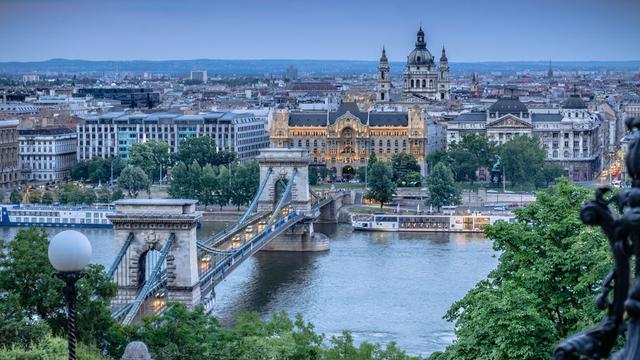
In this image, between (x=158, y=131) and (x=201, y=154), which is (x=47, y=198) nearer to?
(x=201, y=154)

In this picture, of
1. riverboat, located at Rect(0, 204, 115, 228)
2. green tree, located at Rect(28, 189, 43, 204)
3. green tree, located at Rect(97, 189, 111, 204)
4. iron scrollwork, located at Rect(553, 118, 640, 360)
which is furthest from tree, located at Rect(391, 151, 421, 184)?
iron scrollwork, located at Rect(553, 118, 640, 360)

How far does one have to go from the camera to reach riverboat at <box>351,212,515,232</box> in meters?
44.0

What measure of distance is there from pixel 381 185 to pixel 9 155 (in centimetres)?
1791

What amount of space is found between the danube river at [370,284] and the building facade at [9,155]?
1613 cm

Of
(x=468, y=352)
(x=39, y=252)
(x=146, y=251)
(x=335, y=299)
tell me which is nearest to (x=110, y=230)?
(x=335, y=299)

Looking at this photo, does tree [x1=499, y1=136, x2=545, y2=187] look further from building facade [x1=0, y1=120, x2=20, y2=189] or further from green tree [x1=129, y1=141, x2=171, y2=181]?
building facade [x1=0, y1=120, x2=20, y2=189]

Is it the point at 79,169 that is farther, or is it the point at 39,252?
the point at 79,169

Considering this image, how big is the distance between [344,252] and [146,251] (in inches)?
578

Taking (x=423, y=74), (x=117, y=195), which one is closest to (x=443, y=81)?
(x=423, y=74)

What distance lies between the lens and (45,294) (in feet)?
54.8

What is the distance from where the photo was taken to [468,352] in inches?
501

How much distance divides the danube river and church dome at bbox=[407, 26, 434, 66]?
50832mm

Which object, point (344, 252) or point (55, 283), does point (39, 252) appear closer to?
point (55, 283)

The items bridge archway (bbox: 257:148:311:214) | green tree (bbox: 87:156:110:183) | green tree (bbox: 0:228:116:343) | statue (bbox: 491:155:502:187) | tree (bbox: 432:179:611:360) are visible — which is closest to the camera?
tree (bbox: 432:179:611:360)
